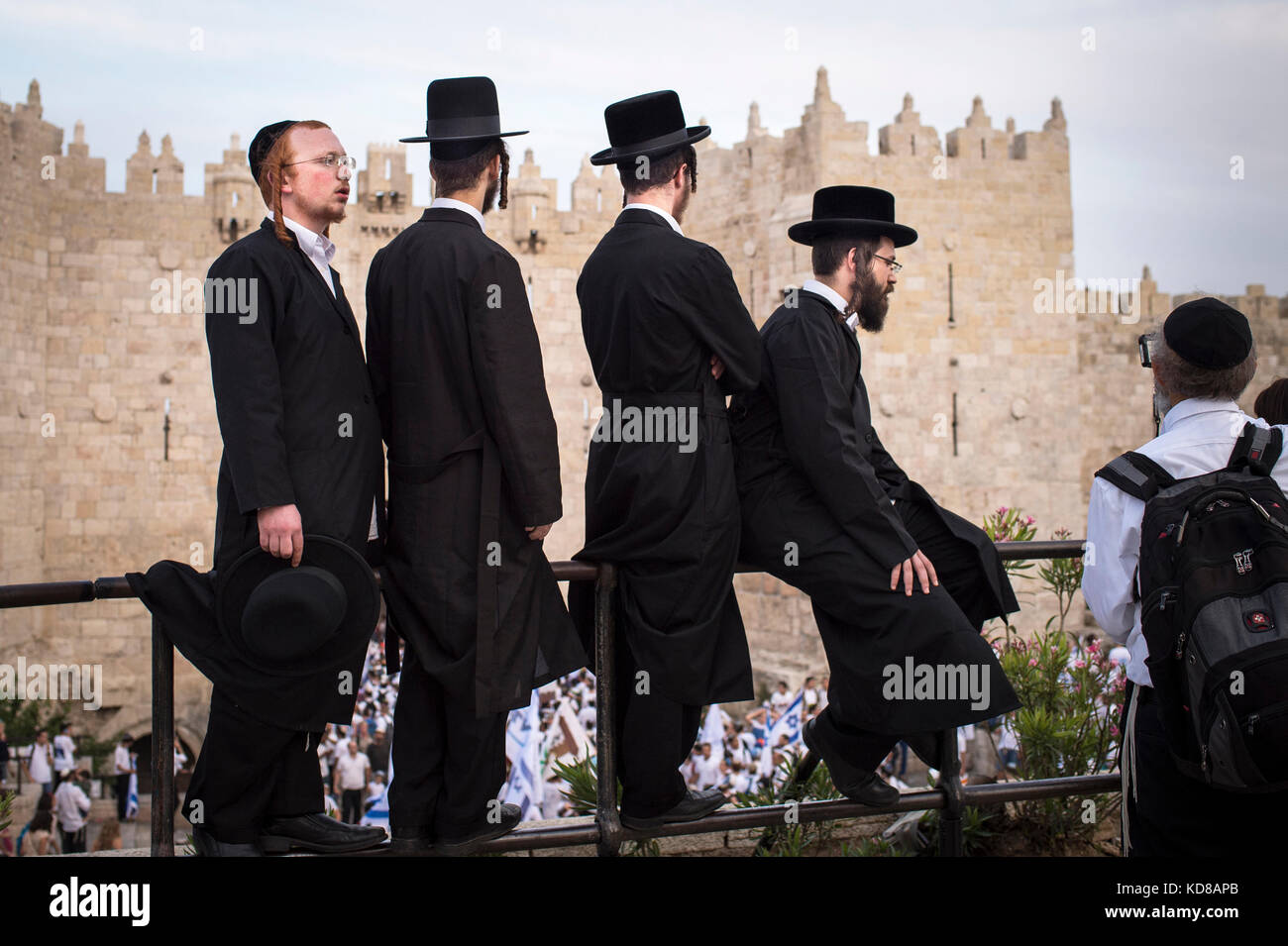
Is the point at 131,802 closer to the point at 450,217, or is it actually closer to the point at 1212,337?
the point at 450,217

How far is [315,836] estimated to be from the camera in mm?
2846

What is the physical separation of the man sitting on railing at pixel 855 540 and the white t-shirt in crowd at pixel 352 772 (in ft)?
27.4

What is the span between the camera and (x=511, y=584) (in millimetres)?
2949

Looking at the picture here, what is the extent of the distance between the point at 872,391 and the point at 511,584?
1396cm

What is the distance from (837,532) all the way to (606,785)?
3.13 ft

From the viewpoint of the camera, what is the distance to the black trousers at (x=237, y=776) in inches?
109

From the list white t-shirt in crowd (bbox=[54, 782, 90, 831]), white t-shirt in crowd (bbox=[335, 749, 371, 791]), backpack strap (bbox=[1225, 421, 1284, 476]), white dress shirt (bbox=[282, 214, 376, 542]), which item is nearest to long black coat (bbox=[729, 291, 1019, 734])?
backpack strap (bbox=[1225, 421, 1284, 476])

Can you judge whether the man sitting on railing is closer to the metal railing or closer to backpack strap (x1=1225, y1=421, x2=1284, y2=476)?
the metal railing

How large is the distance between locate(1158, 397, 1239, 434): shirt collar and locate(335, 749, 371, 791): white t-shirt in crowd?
9.47 m

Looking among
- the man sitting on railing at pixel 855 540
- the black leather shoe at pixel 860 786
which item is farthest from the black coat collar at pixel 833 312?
the black leather shoe at pixel 860 786

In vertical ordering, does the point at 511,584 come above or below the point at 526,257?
below

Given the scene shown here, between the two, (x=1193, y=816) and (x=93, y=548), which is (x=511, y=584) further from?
(x=93, y=548)

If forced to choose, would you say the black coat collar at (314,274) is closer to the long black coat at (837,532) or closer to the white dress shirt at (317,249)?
the white dress shirt at (317,249)
